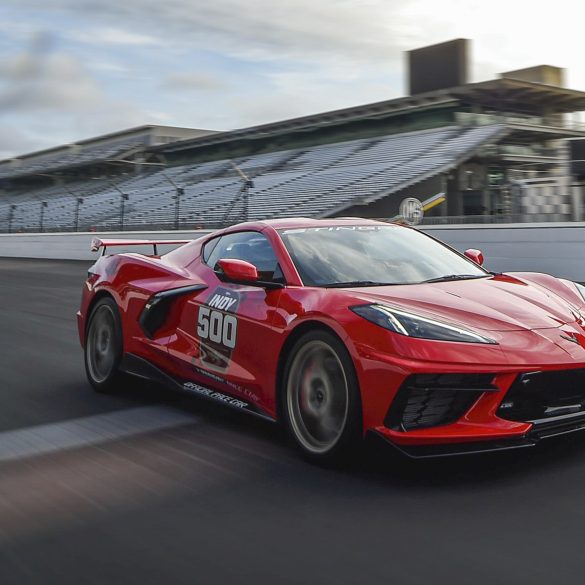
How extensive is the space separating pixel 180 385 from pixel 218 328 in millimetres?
595

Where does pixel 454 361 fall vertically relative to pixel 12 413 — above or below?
above

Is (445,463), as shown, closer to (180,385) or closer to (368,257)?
(368,257)

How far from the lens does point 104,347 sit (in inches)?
243

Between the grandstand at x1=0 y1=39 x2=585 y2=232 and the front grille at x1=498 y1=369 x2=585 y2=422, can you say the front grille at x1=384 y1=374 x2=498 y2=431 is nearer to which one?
the front grille at x1=498 y1=369 x2=585 y2=422

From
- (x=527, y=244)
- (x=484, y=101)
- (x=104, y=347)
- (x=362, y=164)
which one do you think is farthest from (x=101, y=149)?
(x=104, y=347)

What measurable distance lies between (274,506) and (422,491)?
2.03 feet

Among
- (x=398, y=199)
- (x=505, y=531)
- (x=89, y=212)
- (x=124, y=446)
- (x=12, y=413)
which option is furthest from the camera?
(x=89, y=212)

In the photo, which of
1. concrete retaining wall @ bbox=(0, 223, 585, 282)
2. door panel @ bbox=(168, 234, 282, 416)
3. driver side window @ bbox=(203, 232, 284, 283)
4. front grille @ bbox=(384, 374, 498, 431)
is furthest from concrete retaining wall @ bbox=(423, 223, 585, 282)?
front grille @ bbox=(384, 374, 498, 431)

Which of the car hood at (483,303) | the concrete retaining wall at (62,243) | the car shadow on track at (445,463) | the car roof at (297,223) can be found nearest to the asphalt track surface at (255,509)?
the car shadow on track at (445,463)

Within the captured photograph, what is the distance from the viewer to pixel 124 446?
4715 millimetres

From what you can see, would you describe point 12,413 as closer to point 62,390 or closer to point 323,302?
point 62,390

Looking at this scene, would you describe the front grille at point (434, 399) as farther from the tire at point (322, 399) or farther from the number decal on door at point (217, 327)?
the number decal on door at point (217, 327)

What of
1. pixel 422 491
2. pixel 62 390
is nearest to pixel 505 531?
pixel 422 491

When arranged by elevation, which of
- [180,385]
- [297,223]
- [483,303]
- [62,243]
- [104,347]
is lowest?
[180,385]
